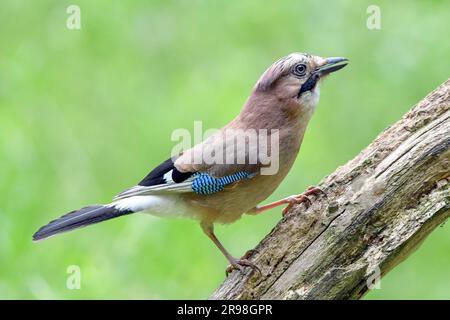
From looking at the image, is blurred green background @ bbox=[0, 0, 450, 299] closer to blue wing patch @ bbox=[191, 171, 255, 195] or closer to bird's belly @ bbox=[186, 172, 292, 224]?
bird's belly @ bbox=[186, 172, 292, 224]

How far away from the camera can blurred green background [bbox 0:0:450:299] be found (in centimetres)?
757

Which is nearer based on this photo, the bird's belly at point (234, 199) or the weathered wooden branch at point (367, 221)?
the weathered wooden branch at point (367, 221)

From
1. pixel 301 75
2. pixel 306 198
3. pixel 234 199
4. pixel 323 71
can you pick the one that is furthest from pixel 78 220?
pixel 323 71

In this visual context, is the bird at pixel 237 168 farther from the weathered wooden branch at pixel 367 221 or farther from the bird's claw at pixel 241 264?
the weathered wooden branch at pixel 367 221

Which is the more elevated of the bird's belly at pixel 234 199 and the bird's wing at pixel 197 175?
the bird's wing at pixel 197 175

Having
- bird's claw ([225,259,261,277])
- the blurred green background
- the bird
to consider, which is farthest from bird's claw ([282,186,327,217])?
the blurred green background

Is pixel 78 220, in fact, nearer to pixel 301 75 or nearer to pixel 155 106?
pixel 301 75

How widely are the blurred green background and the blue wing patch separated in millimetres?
1132

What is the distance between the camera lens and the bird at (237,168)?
6.59 m

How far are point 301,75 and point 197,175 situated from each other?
1.12m

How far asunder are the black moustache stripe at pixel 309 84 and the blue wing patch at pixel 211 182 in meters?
0.78

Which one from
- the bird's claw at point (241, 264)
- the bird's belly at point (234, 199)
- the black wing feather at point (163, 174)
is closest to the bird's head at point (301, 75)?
the bird's belly at point (234, 199)

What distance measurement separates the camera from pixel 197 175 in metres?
6.69

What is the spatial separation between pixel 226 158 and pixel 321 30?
351cm
